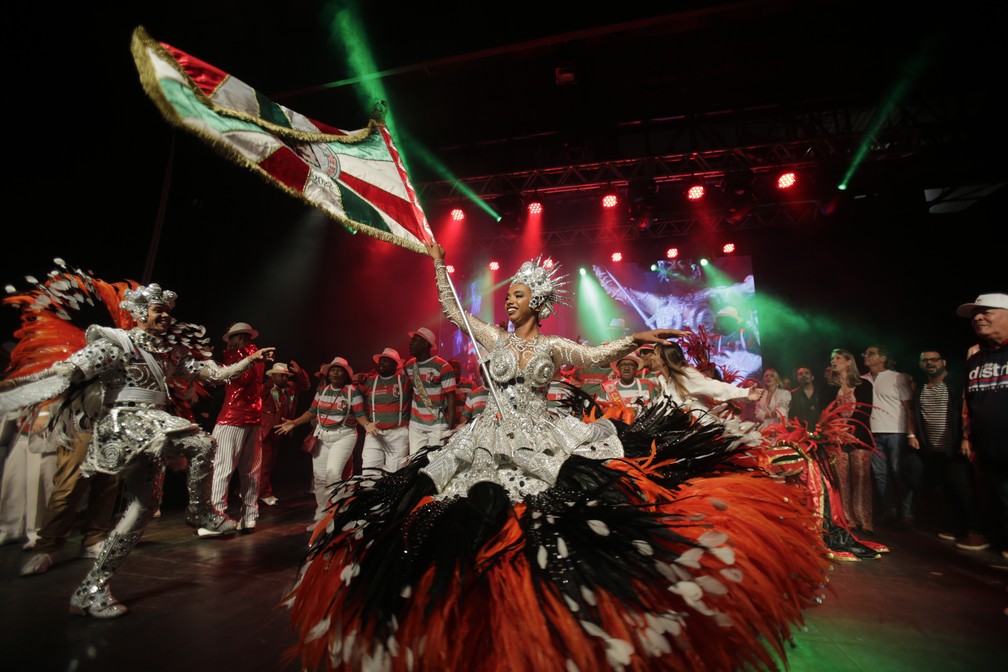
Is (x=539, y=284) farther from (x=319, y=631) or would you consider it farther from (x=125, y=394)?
(x=125, y=394)

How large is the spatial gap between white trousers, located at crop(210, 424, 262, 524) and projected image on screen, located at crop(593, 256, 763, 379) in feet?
29.0

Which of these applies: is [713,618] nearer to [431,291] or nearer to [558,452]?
[558,452]

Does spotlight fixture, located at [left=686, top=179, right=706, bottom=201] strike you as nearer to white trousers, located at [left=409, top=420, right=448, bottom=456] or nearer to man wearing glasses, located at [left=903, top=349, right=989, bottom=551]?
man wearing glasses, located at [left=903, top=349, right=989, bottom=551]

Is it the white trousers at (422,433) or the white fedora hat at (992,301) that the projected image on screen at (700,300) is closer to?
the white trousers at (422,433)

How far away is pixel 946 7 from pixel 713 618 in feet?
23.9

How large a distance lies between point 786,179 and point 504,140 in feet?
17.6

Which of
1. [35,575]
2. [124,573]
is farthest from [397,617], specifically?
A: [35,575]

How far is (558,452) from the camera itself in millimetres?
2084

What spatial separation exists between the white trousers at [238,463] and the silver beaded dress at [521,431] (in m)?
3.74

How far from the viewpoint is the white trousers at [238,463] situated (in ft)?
16.5

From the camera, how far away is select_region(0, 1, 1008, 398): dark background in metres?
4.22

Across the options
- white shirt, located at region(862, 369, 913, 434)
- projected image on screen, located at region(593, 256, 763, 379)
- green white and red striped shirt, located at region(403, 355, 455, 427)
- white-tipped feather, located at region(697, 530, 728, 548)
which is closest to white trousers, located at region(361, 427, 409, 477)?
green white and red striped shirt, located at region(403, 355, 455, 427)

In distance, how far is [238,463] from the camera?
5.27 meters

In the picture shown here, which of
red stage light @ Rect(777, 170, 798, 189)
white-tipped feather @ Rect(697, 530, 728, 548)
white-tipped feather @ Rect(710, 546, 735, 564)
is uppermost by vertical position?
red stage light @ Rect(777, 170, 798, 189)
